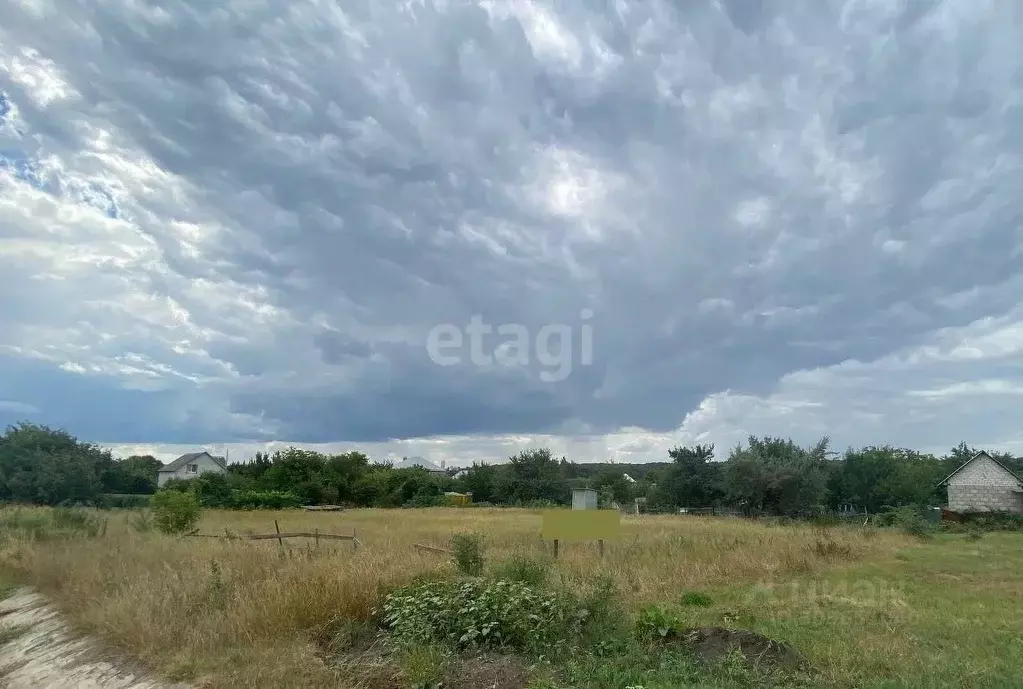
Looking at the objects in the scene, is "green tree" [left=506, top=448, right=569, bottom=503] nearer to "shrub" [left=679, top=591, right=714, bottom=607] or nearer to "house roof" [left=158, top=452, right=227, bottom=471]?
"house roof" [left=158, top=452, right=227, bottom=471]

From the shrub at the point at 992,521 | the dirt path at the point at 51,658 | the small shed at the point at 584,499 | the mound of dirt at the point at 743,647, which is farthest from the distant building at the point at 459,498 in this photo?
the mound of dirt at the point at 743,647

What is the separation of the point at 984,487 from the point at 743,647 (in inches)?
2206

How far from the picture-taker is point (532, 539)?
23.3 meters

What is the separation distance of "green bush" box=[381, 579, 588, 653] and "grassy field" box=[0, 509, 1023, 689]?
0.48m

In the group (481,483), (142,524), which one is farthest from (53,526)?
(481,483)

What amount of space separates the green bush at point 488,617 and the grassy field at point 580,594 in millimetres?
480

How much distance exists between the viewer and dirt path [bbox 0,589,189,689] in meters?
8.85

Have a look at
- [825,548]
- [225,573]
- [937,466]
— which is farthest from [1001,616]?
[937,466]

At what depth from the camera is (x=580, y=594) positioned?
916 centimetres

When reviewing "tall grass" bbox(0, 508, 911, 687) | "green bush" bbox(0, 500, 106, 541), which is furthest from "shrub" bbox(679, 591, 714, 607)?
"green bush" bbox(0, 500, 106, 541)

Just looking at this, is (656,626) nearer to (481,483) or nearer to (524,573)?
(524,573)

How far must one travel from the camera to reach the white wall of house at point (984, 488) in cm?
5166

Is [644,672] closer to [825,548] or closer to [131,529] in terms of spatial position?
[825,548]

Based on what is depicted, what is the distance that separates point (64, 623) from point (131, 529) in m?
12.0
